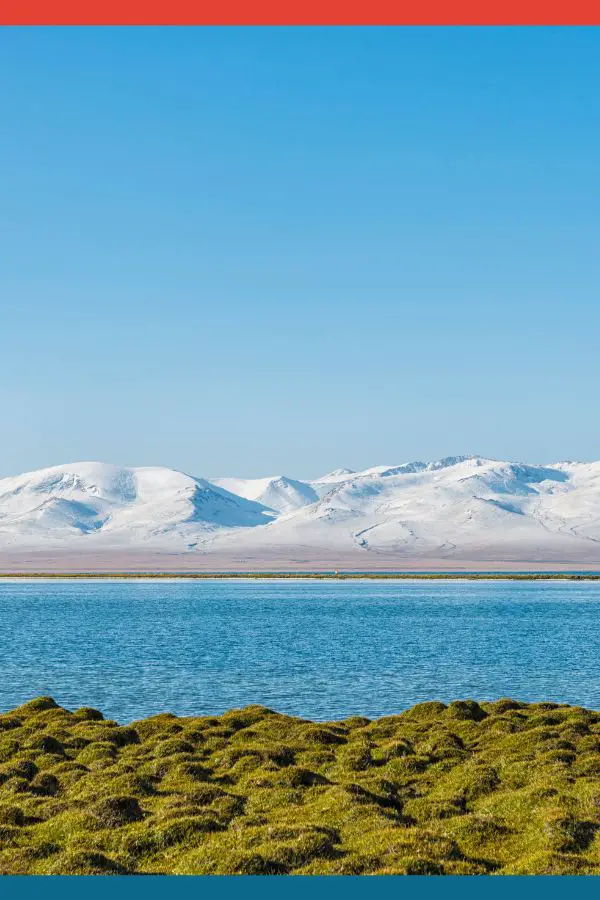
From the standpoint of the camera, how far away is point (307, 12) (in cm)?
1177

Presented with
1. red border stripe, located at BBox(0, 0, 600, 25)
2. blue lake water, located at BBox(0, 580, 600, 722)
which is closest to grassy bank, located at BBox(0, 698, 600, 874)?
blue lake water, located at BBox(0, 580, 600, 722)

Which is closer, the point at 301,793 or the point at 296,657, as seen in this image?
the point at 301,793

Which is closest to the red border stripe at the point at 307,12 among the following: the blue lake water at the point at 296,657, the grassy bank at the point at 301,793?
the grassy bank at the point at 301,793

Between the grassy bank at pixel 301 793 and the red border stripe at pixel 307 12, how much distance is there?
13917 millimetres

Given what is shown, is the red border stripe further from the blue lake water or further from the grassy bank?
the blue lake water

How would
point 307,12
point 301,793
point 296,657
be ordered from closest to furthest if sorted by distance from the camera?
point 307,12 < point 301,793 < point 296,657

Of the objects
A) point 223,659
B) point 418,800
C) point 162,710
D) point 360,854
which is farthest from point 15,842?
point 223,659

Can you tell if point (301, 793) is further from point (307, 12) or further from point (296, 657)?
point (296, 657)

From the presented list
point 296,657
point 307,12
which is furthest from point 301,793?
point 296,657

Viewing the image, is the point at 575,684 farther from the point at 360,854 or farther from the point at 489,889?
the point at 489,889

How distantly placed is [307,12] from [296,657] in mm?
64103

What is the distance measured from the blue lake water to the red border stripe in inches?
1415

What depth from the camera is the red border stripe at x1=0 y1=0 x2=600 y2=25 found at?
11.7 meters

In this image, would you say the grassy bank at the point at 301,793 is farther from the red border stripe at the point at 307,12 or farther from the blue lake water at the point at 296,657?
the red border stripe at the point at 307,12
